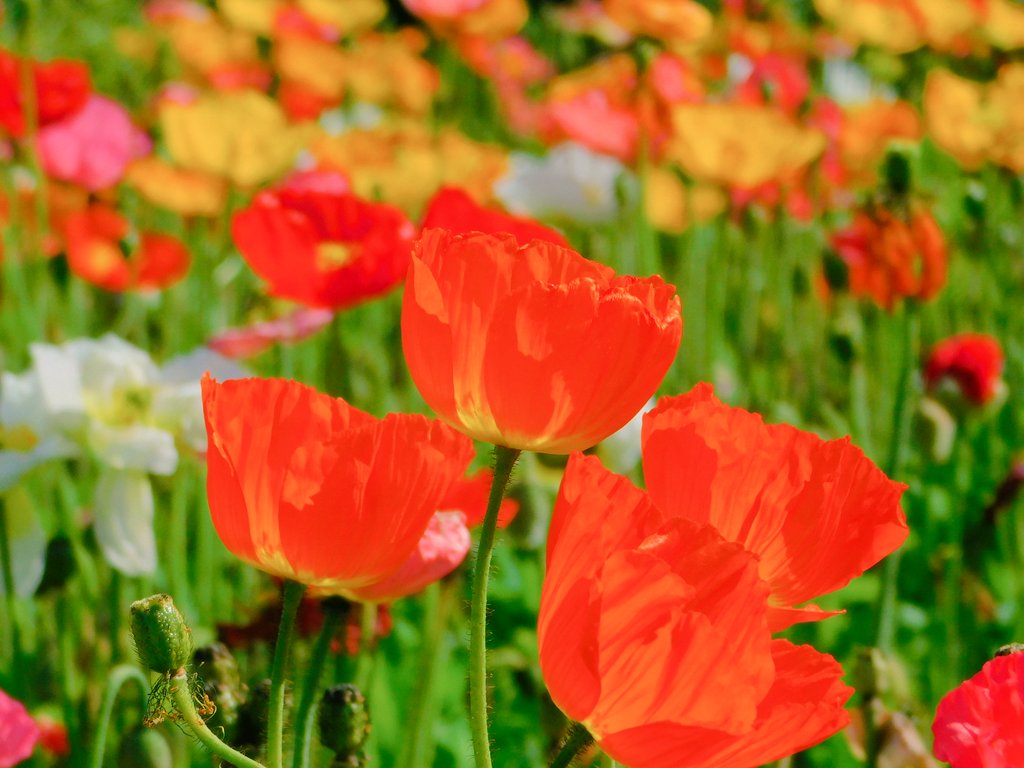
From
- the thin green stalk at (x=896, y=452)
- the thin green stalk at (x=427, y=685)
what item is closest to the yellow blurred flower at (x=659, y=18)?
the thin green stalk at (x=896, y=452)

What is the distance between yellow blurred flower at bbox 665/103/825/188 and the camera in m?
1.82

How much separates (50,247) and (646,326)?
1553 mm

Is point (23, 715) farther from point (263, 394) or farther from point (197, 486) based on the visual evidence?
point (197, 486)

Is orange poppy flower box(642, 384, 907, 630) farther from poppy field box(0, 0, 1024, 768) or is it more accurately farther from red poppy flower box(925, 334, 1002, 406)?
red poppy flower box(925, 334, 1002, 406)

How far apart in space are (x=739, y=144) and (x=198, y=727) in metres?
1.48

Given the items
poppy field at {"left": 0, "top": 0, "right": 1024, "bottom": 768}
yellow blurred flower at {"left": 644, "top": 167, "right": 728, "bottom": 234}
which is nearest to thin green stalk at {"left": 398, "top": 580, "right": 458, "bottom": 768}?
poppy field at {"left": 0, "top": 0, "right": 1024, "bottom": 768}

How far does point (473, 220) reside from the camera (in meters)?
1.14

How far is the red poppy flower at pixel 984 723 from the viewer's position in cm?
47

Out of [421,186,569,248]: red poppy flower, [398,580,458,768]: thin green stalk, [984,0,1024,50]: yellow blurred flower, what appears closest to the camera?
[398,580,458,768]: thin green stalk

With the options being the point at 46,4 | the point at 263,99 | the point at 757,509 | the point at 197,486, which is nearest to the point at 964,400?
the point at 197,486

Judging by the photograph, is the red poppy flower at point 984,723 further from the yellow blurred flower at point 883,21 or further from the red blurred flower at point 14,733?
the yellow blurred flower at point 883,21

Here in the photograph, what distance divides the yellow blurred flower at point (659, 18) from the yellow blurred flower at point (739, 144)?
119 mm

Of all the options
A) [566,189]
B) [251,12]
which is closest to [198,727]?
[566,189]

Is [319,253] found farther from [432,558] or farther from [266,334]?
[432,558]
